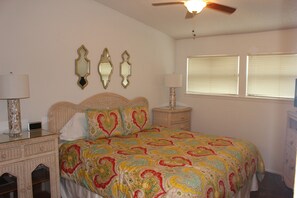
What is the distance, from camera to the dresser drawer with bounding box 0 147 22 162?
2304 millimetres

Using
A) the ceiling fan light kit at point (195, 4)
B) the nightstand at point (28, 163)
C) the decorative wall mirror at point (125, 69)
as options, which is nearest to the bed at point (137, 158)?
the nightstand at point (28, 163)

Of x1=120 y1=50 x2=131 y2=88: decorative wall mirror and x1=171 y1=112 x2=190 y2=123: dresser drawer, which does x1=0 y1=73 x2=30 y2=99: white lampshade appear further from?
x1=171 y1=112 x2=190 y2=123: dresser drawer

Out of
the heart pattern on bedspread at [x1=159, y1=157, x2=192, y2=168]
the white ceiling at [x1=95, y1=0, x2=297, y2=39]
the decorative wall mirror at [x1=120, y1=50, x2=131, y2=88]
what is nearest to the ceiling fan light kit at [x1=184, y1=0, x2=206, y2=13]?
the white ceiling at [x1=95, y1=0, x2=297, y2=39]

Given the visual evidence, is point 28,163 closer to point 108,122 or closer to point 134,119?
point 108,122

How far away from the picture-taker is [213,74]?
15.0 feet

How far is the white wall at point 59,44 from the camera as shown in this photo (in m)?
2.72

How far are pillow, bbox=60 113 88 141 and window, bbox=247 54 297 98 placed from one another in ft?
9.06

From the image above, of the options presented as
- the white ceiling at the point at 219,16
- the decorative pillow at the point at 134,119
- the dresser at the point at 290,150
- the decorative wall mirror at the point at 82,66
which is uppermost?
the white ceiling at the point at 219,16

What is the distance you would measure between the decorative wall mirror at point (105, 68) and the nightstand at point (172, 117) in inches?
46.9

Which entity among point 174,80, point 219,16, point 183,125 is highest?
point 219,16

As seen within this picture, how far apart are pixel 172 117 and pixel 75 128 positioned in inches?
70.8

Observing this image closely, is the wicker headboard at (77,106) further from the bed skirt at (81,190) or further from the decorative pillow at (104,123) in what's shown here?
the bed skirt at (81,190)

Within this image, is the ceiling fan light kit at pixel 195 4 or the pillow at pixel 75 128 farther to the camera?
the pillow at pixel 75 128

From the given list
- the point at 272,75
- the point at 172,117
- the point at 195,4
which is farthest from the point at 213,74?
the point at 195,4
